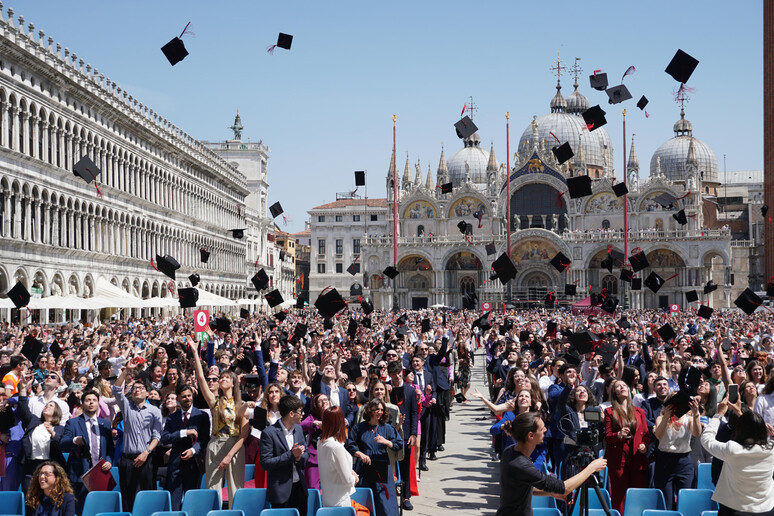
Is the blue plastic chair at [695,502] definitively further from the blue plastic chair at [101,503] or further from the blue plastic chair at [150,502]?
the blue plastic chair at [101,503]

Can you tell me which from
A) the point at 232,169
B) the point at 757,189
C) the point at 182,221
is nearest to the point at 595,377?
the point at 182,221

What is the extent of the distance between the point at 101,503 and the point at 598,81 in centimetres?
2579

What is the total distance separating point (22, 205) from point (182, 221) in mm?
24266

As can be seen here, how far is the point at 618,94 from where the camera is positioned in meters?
30.3

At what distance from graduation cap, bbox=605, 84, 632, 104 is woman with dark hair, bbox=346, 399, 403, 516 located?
2289 centimetres

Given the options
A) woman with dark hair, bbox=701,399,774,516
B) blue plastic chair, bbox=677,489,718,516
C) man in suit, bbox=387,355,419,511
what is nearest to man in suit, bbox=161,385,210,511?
man in suit, bbox=387,355,419,511

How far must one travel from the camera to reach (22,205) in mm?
35438

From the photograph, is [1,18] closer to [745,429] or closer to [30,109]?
[30,109]

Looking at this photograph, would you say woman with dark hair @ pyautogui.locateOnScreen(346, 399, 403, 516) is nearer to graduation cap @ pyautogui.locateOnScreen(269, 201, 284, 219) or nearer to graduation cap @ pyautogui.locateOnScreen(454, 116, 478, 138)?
graduation cap @ pyautogui.locateOnScreen(454, 116, 478, 138)

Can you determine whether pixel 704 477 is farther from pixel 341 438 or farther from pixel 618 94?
pixel 618 94

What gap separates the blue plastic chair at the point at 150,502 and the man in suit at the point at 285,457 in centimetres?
88

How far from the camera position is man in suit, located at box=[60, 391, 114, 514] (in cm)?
870

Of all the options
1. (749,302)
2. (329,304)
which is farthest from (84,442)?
(749,302)

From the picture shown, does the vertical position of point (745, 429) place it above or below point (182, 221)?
below
